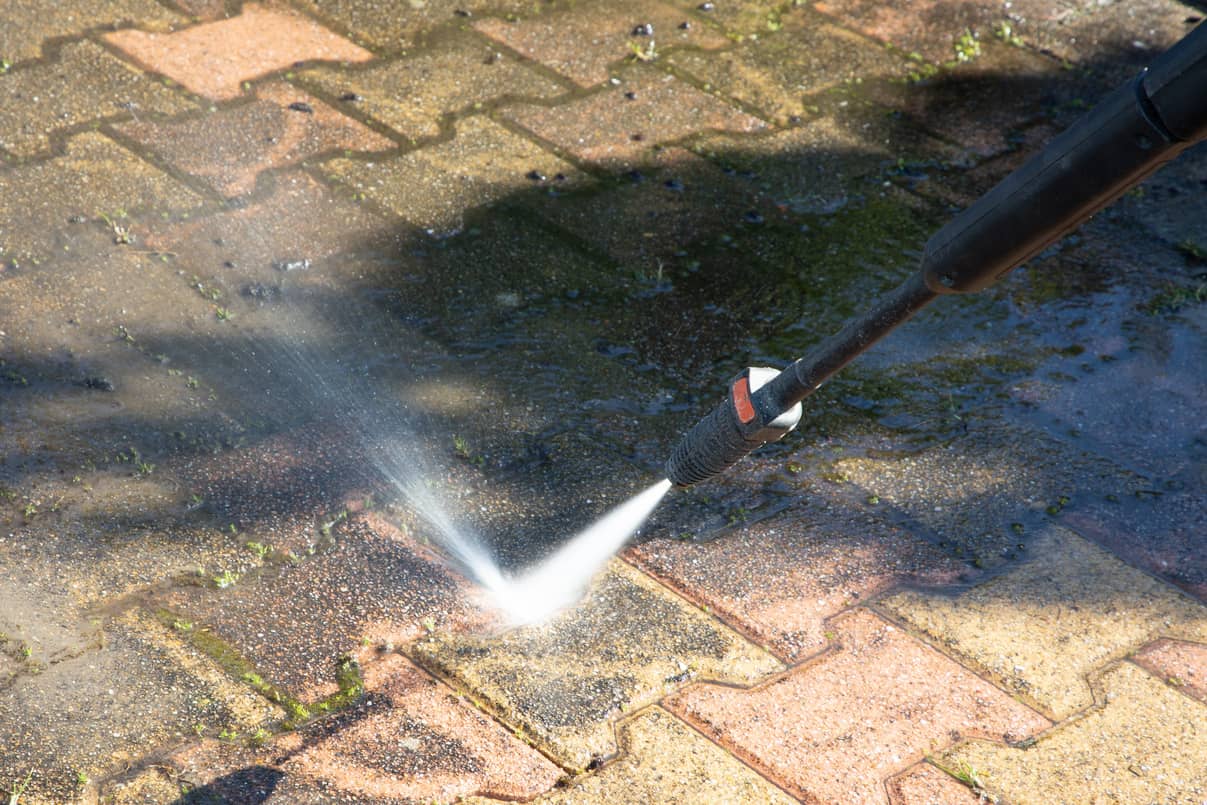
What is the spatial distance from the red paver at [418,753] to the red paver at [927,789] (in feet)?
2.37

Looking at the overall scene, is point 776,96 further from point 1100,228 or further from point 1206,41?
point 1206,41

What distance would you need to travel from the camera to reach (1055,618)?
3.25m

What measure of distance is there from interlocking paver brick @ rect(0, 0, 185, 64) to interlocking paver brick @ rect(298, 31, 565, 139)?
0.82 m

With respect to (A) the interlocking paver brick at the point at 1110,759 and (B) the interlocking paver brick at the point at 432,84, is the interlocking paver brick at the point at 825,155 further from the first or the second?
(A) the interlocking paver brick at the point at 1110,759

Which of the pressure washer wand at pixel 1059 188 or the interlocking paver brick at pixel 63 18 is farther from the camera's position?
the interlocking paver brick at pixel 63 18

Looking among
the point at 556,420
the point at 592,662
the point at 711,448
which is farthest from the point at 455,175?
the point at 711,448

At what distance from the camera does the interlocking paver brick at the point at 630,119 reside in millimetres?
5059

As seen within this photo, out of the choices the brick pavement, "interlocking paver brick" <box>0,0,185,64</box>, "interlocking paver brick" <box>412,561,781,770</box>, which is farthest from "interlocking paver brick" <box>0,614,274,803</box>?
"interlocking paver brick" <box>0,0,185,64</box>

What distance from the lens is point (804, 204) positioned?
4.89m

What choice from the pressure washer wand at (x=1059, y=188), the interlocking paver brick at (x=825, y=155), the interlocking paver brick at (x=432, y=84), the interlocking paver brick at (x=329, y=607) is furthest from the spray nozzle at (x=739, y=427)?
the interlocking paver brick at (x=432, y=84)

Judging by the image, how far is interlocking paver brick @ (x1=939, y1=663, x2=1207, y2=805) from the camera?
2.78m

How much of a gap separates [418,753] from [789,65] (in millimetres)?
3960

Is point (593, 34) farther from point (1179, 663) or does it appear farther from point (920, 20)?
point (1179, 663)

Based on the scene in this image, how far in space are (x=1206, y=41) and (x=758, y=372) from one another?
1.03 m
